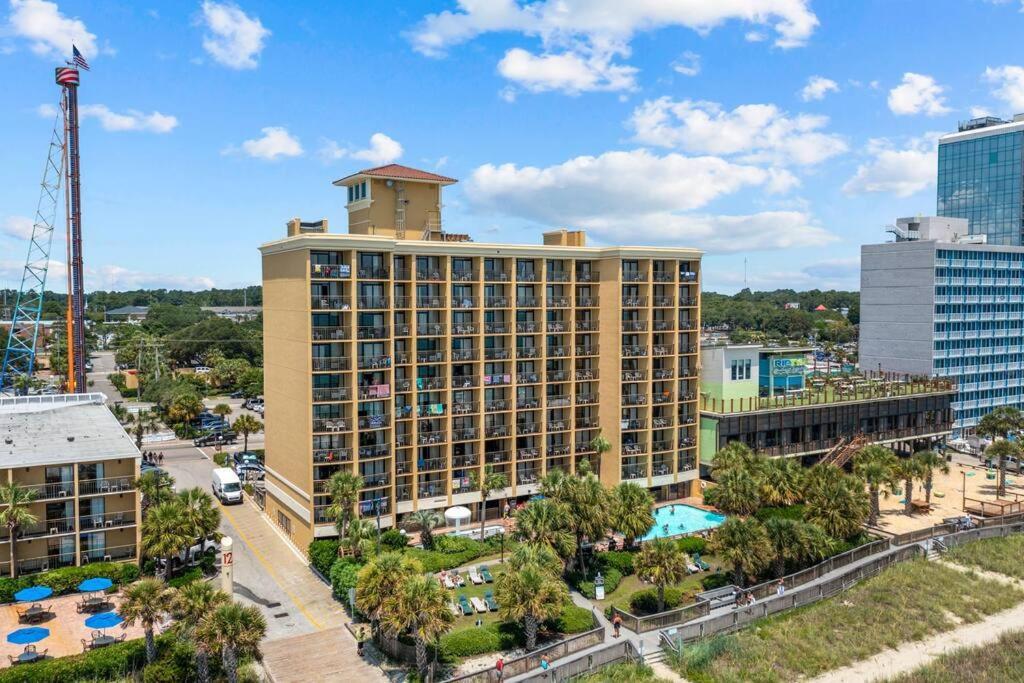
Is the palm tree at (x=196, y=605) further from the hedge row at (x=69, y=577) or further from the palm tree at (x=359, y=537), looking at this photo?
the hedge row at (x=69, y=577)

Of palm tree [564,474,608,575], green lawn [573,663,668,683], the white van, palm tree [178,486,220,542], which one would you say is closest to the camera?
green lawn [573,663,668,683]

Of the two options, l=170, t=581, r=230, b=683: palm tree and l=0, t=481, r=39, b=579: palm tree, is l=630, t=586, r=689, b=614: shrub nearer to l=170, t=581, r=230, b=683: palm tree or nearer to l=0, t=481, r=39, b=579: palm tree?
l=170, t=581, r=230, b=683: palm tree

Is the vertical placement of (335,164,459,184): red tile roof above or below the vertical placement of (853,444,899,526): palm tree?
above

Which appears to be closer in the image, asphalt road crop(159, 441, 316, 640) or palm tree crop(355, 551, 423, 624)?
palm tree crop(355, 551, 423, 624)

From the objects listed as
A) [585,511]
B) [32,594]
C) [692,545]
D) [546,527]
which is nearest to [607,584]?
[585,511]

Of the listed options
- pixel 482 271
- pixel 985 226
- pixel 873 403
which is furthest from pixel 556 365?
pixel 985 226

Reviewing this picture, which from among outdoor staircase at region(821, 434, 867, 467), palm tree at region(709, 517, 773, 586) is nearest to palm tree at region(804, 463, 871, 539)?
palm tree at region(709, 517, 773, 586)
